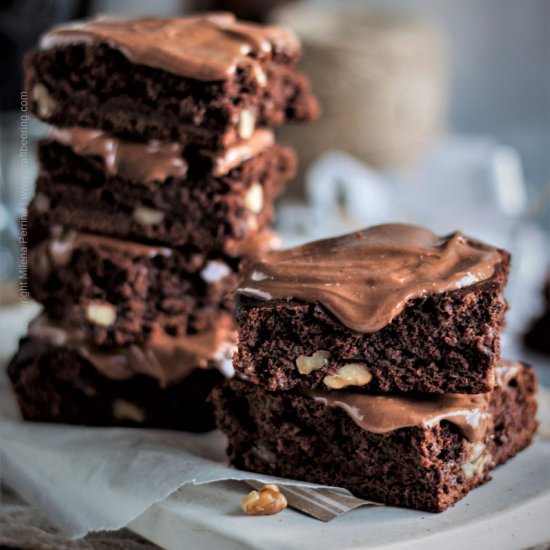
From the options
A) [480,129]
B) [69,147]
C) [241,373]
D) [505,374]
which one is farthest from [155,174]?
[480,129]

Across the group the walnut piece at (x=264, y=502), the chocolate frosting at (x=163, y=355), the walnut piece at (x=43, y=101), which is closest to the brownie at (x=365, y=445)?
the walnut piece at (x=264, y=502)

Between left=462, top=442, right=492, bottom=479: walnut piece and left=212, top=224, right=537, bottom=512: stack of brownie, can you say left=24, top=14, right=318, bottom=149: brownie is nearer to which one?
left=212, top=224, right=537, bottom=512: stack of brownie

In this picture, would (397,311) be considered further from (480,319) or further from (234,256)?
(234,256)

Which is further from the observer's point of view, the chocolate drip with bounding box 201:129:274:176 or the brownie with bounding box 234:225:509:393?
the chocolate drip with bounding box 201:129:274:176

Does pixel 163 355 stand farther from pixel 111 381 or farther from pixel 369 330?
pixel 369 330

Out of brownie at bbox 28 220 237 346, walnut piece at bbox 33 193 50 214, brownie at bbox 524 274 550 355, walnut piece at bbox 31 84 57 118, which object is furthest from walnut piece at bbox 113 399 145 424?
brownie at bbox 524 274 550 355

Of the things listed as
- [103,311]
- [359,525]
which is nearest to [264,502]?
[359,525]
